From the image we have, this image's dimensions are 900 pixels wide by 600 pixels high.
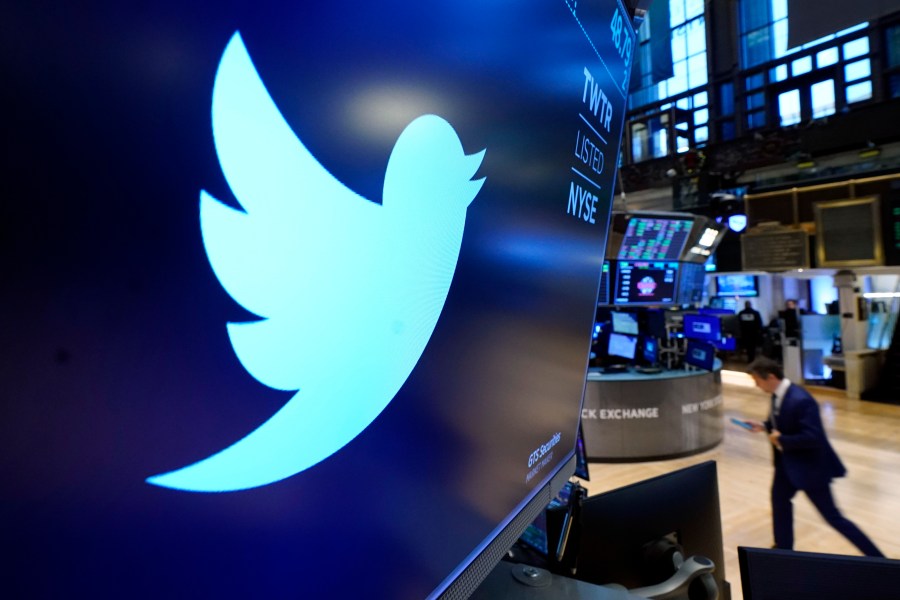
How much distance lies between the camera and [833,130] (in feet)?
32.7

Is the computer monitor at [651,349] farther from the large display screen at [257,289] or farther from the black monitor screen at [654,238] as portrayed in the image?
the large display screen at [257,289]

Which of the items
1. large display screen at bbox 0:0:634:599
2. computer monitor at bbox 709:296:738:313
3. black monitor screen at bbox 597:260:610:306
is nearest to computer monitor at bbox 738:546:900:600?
large display screen at bbox 0:0:634:599

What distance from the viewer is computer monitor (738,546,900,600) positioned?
0.98 metres

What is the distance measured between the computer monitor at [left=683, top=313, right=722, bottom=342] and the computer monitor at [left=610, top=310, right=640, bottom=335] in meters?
0.59

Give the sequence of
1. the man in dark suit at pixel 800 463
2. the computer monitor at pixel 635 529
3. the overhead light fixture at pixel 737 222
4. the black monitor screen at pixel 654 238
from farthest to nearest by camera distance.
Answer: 1. the overhead light fixture at pixel 737 222
2. the black monitor screen at pixel 654 238
3. the man in dark suit at pixel 800 463
4. the computer monitor at pixel 635 529

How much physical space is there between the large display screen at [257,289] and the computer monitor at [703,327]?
525 centimetres

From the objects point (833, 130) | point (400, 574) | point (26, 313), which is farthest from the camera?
point (833, 130)

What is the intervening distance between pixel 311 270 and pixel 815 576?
1.09 meters

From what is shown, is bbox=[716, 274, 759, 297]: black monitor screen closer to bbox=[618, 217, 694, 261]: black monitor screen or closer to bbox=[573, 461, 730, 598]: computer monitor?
bbox=[618, 217, 694, 261]: black monitor screen

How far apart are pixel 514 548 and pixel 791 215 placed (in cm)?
1175

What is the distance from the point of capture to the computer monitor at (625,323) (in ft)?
20.8

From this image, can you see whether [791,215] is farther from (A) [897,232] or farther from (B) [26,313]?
(B) [26,313]

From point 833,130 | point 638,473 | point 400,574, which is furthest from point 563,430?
point 833,130

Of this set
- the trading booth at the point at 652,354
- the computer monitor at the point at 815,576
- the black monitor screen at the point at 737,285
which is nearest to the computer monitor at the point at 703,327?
the trading booth at the point at 652,354
